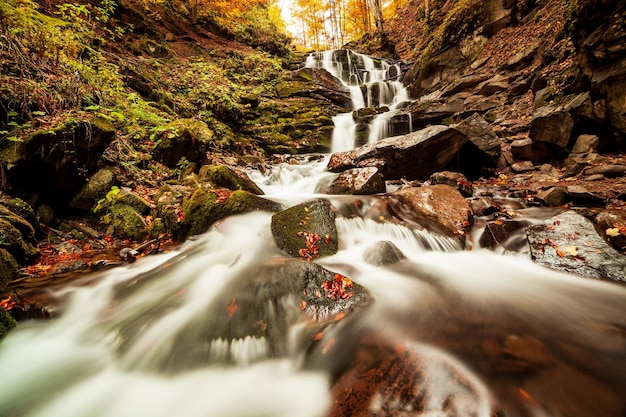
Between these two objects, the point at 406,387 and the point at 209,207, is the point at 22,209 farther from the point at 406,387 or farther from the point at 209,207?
the point at 406,387

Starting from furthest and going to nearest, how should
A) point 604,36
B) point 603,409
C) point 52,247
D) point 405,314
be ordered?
point 604,36
point 52,247
point 405,314
point 603,409

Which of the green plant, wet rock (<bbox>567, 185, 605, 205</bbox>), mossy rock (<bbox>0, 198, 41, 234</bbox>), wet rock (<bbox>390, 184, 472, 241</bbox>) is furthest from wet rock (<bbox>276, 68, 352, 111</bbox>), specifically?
mossy rock (<bbox>0, 198, 41, 234</bbox>)

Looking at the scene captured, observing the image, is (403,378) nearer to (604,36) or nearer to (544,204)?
(544,204)

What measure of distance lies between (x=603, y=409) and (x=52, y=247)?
618 centimetres

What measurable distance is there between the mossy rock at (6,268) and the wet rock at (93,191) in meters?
1.49

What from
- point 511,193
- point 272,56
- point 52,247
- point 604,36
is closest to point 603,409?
point 511,193

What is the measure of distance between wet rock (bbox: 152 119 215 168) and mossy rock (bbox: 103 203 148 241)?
1.95 meters

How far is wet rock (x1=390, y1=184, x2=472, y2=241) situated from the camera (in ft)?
14.8

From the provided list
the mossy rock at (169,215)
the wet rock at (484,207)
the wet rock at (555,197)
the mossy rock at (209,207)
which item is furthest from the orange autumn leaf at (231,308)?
the wet rock at (555,197)

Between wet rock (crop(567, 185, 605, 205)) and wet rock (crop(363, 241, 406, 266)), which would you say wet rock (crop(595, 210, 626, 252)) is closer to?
wet rock (crop(567, 185, 605, 205))

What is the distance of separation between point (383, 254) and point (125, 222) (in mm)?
4509

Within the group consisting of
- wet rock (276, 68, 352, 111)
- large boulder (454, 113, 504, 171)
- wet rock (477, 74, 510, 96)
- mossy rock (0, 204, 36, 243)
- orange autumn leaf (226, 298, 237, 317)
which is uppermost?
wet rock (276, 68, 352, 111)

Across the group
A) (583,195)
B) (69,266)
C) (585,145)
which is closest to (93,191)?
(69,266)

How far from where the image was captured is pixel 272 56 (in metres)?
17.6
